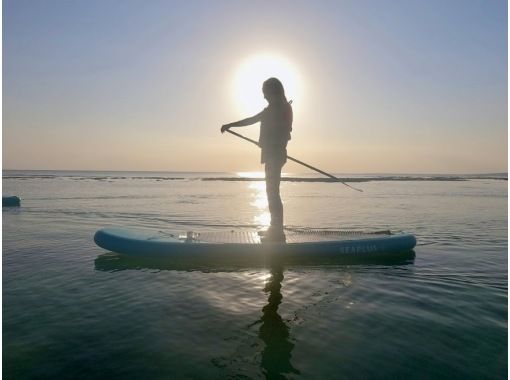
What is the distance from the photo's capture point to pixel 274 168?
938cm

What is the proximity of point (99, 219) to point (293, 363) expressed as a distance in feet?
47.2

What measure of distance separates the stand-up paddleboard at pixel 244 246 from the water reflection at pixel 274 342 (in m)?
2.17

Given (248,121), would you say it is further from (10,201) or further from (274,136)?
(10,201)

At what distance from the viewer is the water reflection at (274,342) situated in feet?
13.5

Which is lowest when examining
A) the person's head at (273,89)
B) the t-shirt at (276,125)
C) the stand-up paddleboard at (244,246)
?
the stand-up paddleboard at (244,246)

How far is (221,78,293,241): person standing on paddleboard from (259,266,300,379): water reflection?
2.96 metres

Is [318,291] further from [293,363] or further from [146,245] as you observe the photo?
[146,245]

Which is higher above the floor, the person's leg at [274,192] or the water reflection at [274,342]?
the person's leg at [274,192]

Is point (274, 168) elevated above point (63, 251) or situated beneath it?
elevated above

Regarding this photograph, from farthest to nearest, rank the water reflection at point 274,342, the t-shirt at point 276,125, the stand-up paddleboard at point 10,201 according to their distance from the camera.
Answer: the stand-up paddleboard at point 10,201 < the t-shirt at point 276,125 < the water reflection at point 274,342

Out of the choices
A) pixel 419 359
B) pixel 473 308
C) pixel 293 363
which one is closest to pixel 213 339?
pixel 293 363

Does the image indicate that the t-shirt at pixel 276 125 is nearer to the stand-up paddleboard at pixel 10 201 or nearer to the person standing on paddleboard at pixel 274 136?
the person standing on paddleboard at pixel 274 136

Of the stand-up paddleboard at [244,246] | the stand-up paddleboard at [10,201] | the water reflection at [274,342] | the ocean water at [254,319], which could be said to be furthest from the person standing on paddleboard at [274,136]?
the stand-up paddleboard at [10,201]

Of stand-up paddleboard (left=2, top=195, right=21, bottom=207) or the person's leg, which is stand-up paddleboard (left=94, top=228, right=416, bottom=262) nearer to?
the person's leg
